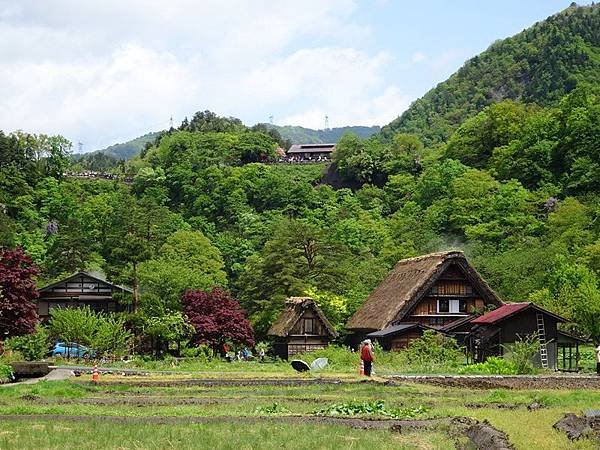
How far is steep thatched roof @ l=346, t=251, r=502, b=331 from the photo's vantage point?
51250 mm

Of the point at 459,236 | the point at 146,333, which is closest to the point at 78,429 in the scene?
the point at 146,333

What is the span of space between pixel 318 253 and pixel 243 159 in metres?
65.0

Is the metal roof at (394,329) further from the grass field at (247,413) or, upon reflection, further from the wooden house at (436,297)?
the grass field at (247,413)

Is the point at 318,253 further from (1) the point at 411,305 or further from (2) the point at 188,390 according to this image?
(2) the point at 188,390

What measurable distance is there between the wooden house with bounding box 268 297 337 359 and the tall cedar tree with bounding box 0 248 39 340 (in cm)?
1855

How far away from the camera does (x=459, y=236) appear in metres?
80.9

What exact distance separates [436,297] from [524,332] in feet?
35.3

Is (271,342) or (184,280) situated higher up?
(184,280)

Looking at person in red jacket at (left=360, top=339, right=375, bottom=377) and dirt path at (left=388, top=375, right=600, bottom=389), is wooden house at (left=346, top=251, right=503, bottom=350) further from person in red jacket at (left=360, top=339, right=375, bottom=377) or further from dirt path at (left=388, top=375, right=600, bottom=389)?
person in red jacket at (left=360, top=339, right=375, bottom=377)

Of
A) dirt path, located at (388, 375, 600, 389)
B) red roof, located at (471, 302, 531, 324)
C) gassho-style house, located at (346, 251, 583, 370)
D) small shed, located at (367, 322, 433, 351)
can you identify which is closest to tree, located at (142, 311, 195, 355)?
gassho-style house, located at (346, 251, 583, 370)

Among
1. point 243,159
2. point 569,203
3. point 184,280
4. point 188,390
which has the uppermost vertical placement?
point 243,159

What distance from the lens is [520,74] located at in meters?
144

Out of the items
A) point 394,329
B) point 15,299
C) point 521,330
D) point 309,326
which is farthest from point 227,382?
point 309,326

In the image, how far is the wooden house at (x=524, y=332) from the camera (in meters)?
42.1
